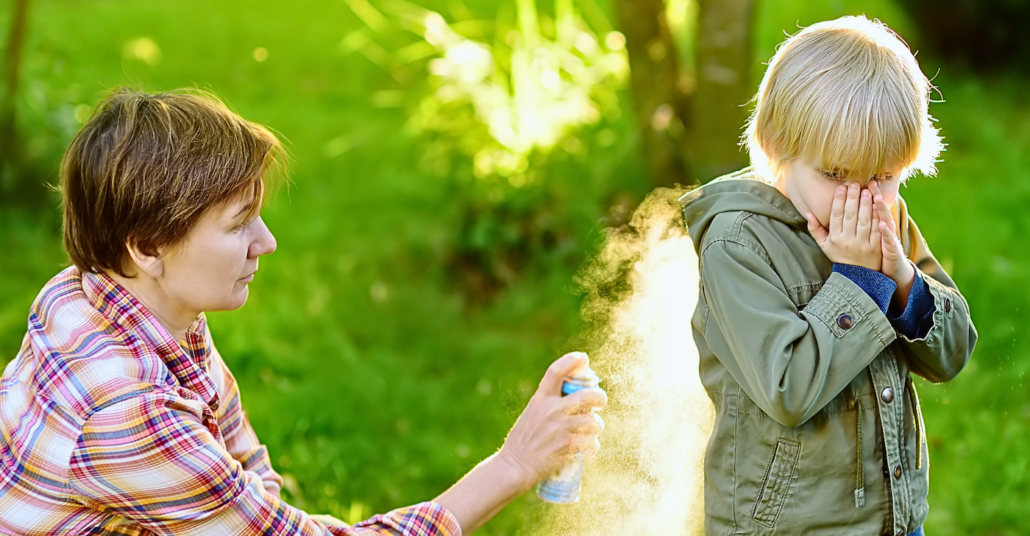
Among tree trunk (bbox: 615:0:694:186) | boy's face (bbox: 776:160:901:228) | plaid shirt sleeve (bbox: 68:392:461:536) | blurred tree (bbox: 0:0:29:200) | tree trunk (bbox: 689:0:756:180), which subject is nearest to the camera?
plaid shirt sleeve (bbox: 68:392:461:536)

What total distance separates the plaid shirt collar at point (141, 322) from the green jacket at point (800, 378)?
1029mm

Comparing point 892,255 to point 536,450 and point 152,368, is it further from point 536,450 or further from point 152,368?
point 152,368

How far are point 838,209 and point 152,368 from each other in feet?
4.28

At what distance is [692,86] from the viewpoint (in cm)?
483

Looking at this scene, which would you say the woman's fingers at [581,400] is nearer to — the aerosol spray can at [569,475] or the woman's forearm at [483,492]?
the aerosol spray can at [569,475]

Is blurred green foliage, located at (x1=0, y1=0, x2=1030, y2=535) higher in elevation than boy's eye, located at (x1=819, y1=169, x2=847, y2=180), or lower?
lower

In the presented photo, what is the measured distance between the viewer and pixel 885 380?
1961 millimetres

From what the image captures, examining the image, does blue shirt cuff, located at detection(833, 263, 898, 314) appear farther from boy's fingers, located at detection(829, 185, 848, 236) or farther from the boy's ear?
the boy's ear

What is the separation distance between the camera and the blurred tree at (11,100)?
16.3 feet

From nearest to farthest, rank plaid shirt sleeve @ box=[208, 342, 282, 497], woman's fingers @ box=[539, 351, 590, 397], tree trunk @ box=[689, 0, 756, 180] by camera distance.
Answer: woman's fingers @ box=[539, 351, 590, 397]
plaid shirt sleeve @ box=[208, 342, 282, 497]
tree trunk @ box=[689, 0, 756, 180]

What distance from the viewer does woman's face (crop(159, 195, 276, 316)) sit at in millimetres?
1979

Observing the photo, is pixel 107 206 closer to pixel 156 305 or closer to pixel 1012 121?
pixel 156 305

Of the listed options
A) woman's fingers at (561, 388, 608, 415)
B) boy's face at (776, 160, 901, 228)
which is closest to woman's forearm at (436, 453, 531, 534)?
woman's fingers at (561, 388, 608, 415)

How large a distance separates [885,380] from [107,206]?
5.00 feet
